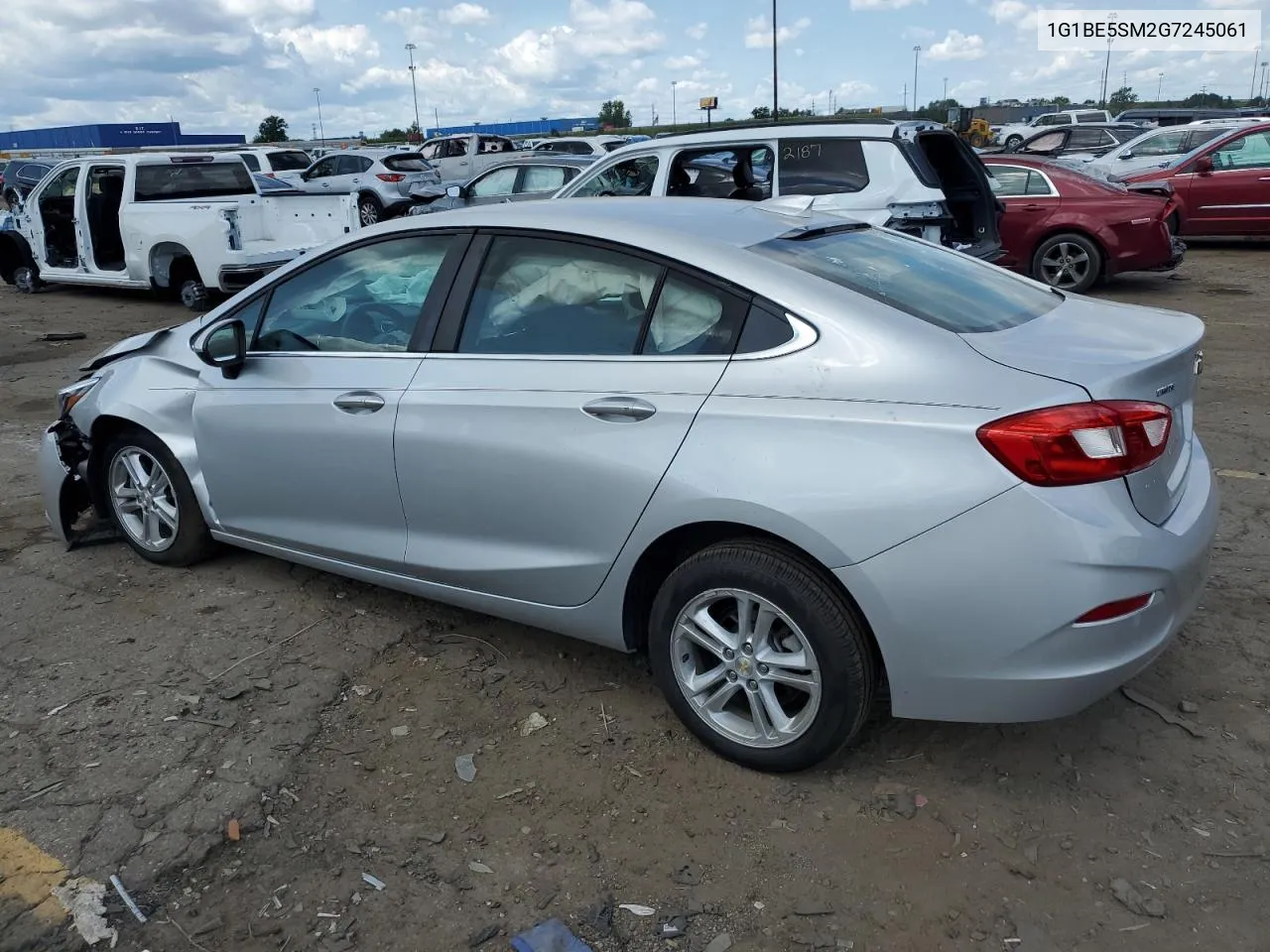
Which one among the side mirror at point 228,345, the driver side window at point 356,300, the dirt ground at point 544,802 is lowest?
the dirt ground at point 544,802

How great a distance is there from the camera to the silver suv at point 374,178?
21031 millimetres

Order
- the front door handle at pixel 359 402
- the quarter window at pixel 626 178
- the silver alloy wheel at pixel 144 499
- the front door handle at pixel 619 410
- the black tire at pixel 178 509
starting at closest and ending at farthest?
the front door handle at pixel 619 410
the front door handle at pixel 359 402
the black tire at pixel 178 509
the silver alloy wheel at pixel 144 499
the quarter window at pixel 626 178

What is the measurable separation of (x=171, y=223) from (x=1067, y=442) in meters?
11.6

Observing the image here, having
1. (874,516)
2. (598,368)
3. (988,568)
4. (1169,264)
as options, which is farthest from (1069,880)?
(1169,264)

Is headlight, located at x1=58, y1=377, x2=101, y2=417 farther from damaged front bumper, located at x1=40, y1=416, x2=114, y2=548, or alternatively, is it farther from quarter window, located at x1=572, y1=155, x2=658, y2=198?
quarter window, located at x1=572, y1=155, x2=658, y2=198

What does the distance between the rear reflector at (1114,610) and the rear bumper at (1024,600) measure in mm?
16

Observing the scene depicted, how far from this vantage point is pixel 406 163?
21750mm

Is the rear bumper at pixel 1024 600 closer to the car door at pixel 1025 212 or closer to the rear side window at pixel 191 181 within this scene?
the car door at pixel 1025 212

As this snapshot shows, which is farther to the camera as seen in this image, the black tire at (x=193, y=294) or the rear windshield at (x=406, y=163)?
the rear windshield at (x=406, y=163)

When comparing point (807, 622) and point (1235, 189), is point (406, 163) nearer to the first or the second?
point (1235, 189)

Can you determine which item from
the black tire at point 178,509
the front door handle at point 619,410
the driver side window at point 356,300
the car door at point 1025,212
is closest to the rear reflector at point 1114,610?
the front door handle at point 619,410

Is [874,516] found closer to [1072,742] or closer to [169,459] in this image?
[1072,742]

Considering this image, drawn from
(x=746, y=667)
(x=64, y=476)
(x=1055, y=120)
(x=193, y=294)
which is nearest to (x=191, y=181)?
(x=193, y=294)

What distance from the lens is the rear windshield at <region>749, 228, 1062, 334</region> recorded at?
117 inches
